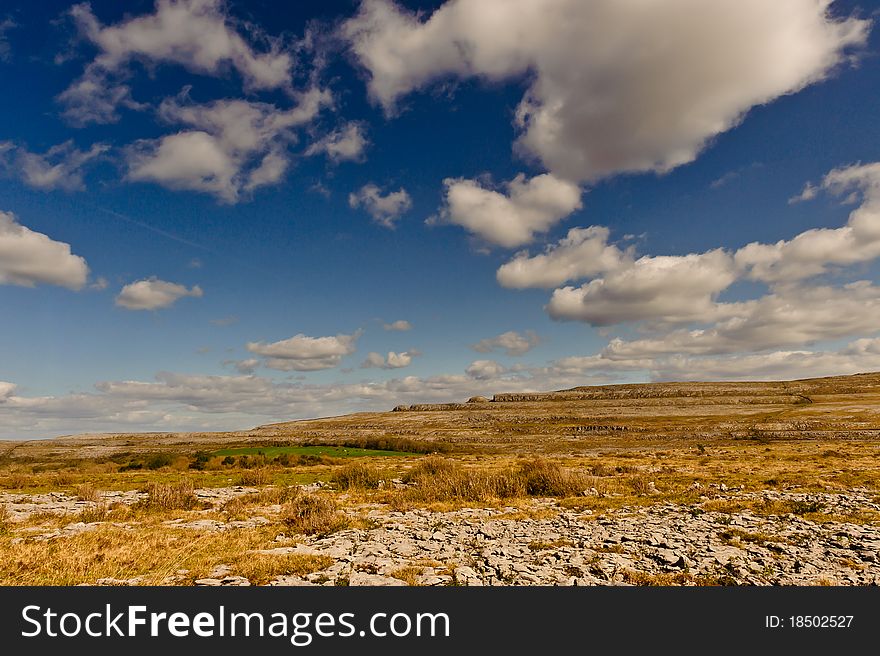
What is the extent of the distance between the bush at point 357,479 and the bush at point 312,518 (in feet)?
37.0

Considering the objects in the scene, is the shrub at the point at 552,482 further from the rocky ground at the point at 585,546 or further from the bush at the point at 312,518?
the bush at the point at 312,518

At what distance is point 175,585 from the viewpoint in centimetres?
1073

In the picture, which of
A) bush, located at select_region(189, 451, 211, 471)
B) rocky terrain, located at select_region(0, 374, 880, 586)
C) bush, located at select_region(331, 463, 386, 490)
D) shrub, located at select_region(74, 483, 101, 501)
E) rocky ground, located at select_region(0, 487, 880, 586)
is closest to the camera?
rocky ground, located at select_region(0, 487, 880, 586)

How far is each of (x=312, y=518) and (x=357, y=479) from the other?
15.1m

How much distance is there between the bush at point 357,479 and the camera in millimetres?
31481

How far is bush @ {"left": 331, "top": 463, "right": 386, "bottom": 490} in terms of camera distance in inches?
1239

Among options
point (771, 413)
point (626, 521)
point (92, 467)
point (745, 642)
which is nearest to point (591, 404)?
point (771, 413)

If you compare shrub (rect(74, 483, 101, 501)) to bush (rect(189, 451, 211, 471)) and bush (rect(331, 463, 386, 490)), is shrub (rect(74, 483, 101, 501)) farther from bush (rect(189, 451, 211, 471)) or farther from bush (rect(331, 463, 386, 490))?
bush (rect(189, 451, 211, 471))

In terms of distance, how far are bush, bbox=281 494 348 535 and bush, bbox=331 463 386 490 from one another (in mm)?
11278

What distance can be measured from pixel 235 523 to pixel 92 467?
45019 millimetres

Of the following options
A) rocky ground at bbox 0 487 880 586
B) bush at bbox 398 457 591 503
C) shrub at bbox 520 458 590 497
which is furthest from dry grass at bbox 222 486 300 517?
shrub at bbox 520 458 590 497

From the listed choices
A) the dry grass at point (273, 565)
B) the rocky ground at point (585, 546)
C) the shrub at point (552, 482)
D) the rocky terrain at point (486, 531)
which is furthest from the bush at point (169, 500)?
the shrub at point (552, 482)

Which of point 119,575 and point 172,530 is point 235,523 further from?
point 119,575

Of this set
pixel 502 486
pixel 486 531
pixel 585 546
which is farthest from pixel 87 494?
pixel 585 546
